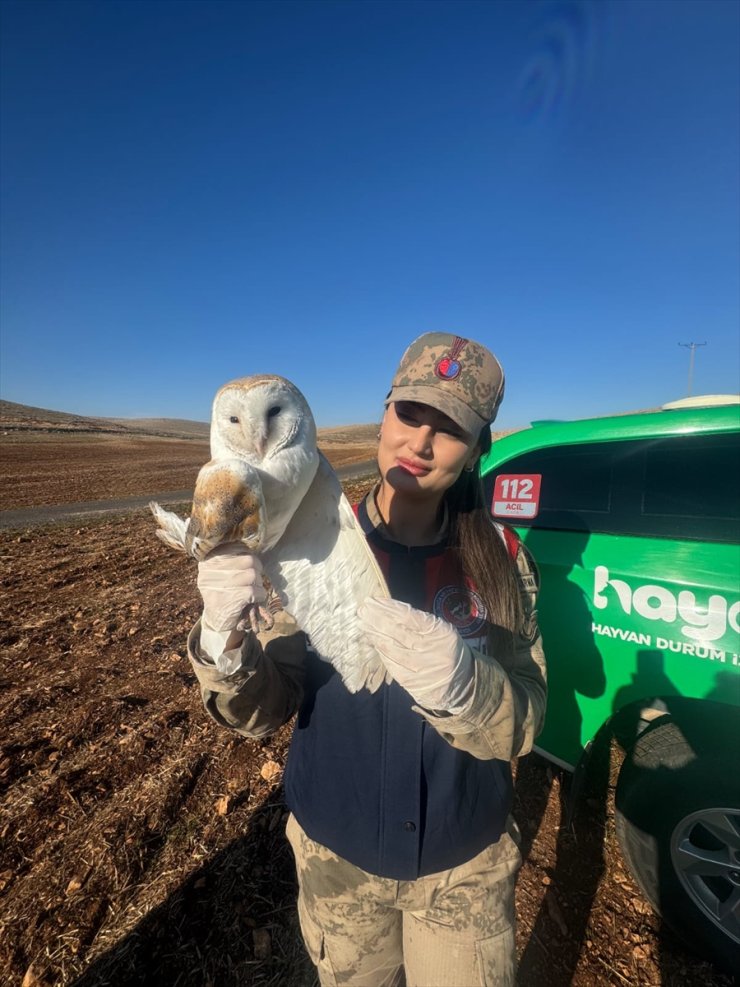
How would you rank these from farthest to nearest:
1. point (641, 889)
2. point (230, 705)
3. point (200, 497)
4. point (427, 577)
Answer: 1. point (641, 889)
2. point (427, 577)
3. point (230, 705)
4. point (200, 497)

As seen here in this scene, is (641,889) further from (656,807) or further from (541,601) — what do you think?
(541,601)

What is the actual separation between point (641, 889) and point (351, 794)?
1796mm

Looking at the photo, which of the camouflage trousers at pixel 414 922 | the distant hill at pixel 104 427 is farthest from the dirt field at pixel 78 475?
the distant hill at pixel 104 427

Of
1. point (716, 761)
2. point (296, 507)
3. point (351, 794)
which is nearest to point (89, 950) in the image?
point (351, 794)

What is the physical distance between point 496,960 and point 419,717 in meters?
0.72

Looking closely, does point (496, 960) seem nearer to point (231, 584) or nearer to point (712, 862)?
point (712, 862)

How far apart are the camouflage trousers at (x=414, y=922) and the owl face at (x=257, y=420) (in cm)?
131

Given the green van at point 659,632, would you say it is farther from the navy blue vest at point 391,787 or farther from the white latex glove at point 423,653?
the white latex glove at point 423,653

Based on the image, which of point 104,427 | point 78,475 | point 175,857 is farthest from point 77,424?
point 175,857

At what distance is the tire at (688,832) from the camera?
185 centimetres

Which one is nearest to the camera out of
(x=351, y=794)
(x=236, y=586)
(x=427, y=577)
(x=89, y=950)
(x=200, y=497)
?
(x=200, y=497)

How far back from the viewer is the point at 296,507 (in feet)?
3.67

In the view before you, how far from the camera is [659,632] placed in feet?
6.71

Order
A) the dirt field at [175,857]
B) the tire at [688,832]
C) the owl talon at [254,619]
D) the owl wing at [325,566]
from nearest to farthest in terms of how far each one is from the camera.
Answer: the owl talon at [254,619] < the owl wing at [325,566] < the tire at [688,832] < the dirt field at [175,857]
